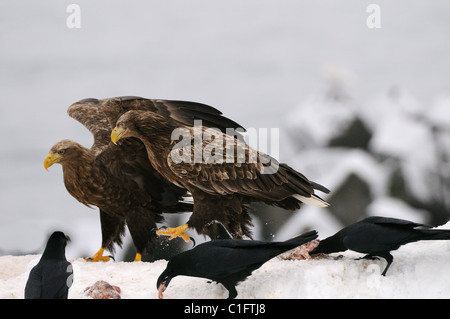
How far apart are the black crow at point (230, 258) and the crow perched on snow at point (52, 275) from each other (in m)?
0.46

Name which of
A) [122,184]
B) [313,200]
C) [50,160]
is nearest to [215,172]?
[313,200]

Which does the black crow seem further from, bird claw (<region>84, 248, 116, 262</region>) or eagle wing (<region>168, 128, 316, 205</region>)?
bird claw (<region>84, 248, 116, 262</region>)

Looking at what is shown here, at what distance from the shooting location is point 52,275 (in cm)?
245

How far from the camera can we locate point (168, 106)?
11.8 feet

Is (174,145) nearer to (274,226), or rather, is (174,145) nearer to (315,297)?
(315,297)

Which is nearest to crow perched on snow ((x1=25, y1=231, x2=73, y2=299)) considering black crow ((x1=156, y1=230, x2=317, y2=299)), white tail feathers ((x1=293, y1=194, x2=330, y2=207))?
black crow ((x1=156, y1=230, x2=317, y2=299))

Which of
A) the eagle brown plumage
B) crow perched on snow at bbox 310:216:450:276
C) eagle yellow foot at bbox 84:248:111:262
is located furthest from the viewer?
eagle yellow foot at bbox 84:248:111:262

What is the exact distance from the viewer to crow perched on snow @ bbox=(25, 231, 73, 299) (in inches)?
95.1

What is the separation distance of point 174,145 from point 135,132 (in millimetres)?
220

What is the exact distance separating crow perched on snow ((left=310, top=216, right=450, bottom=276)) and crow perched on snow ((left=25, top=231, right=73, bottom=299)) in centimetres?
116

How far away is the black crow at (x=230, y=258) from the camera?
2.43m

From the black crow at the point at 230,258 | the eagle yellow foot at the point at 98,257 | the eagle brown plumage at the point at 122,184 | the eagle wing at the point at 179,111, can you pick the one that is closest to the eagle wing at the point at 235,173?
the eagle wing at the point at 179,111
